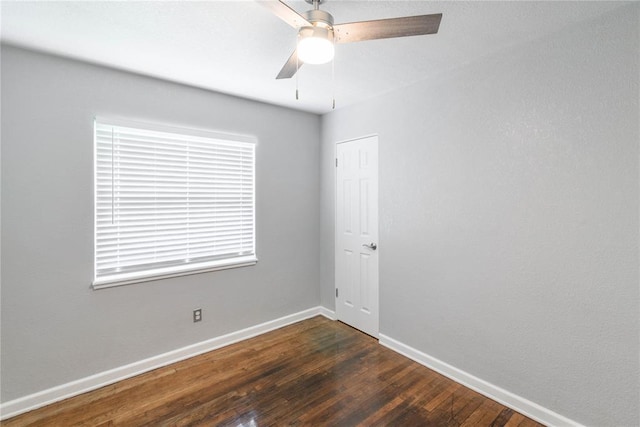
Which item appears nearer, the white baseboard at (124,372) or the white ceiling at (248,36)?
the white ceiling at (248,36)

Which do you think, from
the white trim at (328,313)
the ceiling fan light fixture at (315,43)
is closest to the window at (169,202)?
the white trim at (328,313)

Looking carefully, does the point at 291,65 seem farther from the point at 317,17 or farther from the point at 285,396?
the point at 285,396

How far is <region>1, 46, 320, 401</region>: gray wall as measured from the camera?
2057 millimetres

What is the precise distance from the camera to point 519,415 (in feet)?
6.66

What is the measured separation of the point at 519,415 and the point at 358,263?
5.95 feet

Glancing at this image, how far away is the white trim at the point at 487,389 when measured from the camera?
1934mm

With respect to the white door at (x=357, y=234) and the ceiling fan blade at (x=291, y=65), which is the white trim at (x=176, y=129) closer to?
the white door at (x=357, y=234)

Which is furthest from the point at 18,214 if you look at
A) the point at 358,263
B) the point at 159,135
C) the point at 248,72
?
the point at 358,263

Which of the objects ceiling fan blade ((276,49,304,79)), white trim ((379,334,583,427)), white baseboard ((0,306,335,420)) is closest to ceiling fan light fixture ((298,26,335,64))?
→ ceiling fan blade ((276,49,304,79))

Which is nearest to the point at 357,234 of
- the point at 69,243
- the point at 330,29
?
the point at 330,29

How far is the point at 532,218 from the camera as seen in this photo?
6.63ft

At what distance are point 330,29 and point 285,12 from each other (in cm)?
24

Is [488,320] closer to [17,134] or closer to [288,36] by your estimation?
[288,36]

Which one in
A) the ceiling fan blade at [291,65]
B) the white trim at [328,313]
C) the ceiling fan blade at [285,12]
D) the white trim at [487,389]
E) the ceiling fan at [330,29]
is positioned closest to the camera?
the ceiling fan blade at [285,12]
